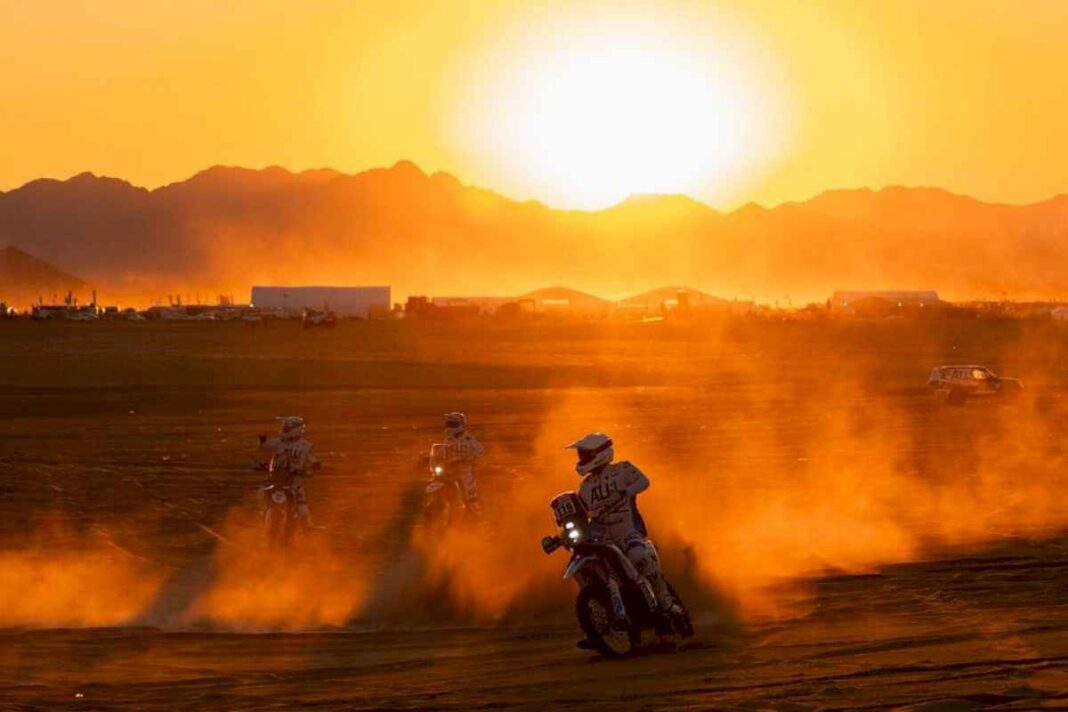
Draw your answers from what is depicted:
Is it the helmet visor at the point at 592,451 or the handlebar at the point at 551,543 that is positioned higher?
the helmet visor at the point at 592,451

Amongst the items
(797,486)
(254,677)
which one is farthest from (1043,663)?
(797,486)

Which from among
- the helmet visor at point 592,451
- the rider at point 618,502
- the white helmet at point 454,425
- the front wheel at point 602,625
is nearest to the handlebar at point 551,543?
the rider at point 618,502

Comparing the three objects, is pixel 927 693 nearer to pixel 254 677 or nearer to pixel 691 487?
pixel 254 677

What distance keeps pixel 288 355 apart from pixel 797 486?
49.1 m

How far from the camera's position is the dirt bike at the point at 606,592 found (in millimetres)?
13617

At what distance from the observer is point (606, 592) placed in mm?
13711

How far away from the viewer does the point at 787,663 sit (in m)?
12.7

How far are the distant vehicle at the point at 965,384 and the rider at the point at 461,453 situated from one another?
28068 mm

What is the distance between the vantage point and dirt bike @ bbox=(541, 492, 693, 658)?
1362 cm

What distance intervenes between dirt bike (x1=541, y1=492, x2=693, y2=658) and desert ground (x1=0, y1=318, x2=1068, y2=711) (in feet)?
0.75

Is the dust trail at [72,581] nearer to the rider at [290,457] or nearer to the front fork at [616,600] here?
the rider at [290,457]

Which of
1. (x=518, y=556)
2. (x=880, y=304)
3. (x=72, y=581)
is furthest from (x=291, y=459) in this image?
(x=880, y=304)

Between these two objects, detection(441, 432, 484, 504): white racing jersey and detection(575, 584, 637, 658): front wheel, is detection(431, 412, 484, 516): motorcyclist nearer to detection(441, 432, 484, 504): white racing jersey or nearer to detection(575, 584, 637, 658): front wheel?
detection(441, 432, 484, 504): white racing jersey

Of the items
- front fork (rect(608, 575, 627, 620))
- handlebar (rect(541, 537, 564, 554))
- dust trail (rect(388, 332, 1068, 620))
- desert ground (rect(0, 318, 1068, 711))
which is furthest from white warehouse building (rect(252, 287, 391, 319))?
front fork (rect(608, 575, 627, 620))
